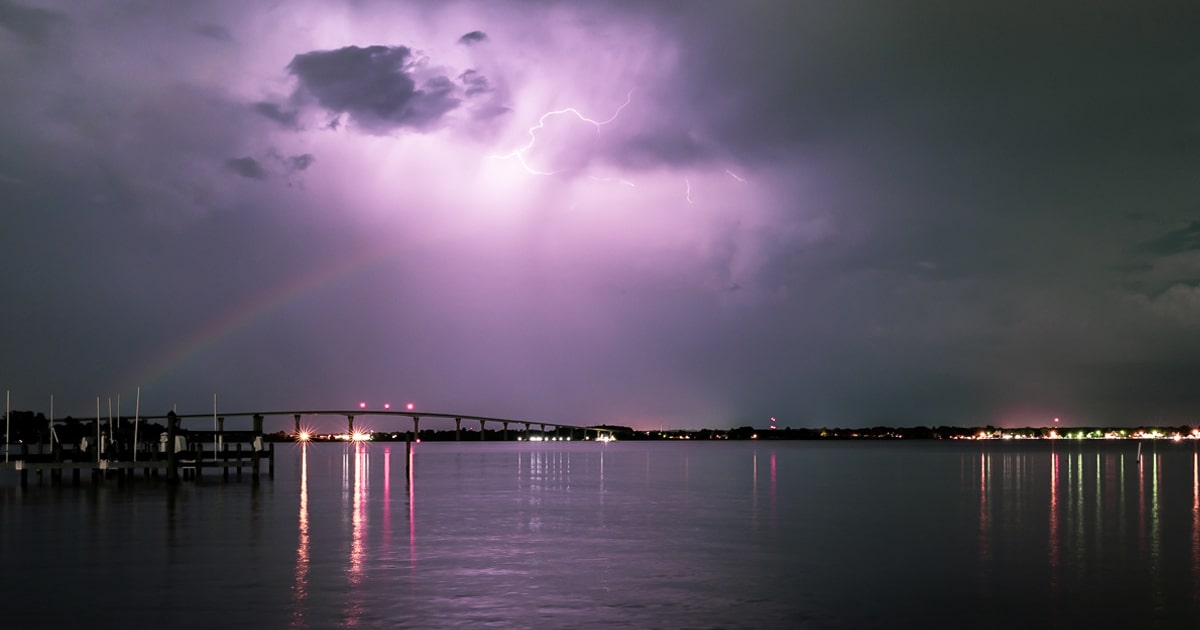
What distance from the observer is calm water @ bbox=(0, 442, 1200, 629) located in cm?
1989

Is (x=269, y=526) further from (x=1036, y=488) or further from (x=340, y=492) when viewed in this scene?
(x=1036, y=488)

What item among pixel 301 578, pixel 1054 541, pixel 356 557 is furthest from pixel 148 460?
pixel 1054 541

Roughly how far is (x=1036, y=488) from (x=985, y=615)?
4383 cm

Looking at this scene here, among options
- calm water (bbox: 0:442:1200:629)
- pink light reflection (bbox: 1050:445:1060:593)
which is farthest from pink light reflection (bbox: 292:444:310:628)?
→ pink light reflection (bbox: 1050:445:1060:593)

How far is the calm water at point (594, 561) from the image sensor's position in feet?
65.3

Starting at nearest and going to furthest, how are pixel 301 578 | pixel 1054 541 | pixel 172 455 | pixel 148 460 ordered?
pixel 301 578, pixel 1054 541, pixel 172 455, pixel 148 460

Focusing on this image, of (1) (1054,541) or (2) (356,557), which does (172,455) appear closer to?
(2) (356,557)

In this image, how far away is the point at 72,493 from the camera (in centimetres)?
5200

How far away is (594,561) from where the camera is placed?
27.0 metres

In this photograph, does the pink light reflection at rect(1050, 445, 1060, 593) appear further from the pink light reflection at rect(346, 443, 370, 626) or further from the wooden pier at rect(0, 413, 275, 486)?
the wooden pier at rect(0, 413, 275, 486)

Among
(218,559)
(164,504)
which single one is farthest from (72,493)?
(218,559)

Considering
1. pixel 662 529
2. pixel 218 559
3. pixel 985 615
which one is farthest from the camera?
pixel 662 529

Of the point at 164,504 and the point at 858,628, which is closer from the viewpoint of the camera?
the point at 858,628

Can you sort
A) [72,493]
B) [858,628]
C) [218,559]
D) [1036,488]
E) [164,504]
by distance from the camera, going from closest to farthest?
[858,628] < [218,559] < [164,504] < [72,493] < [1036,488]
